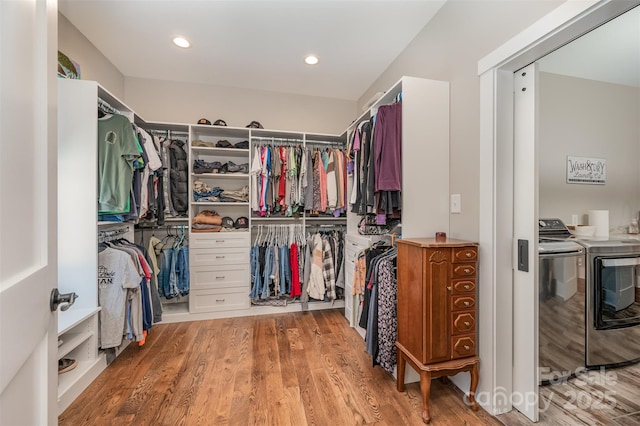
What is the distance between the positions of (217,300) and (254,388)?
4.48 feet

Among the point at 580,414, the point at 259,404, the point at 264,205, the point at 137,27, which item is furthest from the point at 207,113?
the point at 580,414

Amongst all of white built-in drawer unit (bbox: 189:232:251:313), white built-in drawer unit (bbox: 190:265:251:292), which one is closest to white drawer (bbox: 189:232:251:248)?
white built-in drawer unit (bbox: 189:232:251:313)

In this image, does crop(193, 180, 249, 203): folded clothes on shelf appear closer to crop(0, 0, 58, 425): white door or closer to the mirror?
crop(0, 0, 58, 425): white door

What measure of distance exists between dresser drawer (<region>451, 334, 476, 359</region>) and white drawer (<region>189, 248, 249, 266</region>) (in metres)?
2.19

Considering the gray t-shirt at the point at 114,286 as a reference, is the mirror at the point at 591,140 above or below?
above

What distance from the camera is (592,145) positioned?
2215mm

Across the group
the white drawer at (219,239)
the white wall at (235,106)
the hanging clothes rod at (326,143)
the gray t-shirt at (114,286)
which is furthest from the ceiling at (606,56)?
the gray t-shirt at (114,286)

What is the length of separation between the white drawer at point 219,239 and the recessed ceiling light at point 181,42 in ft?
6.04

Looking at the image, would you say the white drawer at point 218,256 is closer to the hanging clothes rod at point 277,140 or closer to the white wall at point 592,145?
the hanging clothes rod at point 277,140

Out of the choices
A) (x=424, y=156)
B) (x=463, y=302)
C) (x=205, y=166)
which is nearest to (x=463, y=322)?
(x=463, y=302)

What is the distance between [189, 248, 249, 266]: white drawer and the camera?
2.83 m

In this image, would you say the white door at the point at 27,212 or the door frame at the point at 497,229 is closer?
the white door at the point at 27,212

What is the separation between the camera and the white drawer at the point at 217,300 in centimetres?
284

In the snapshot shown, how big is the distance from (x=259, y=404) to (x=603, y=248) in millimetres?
2518
